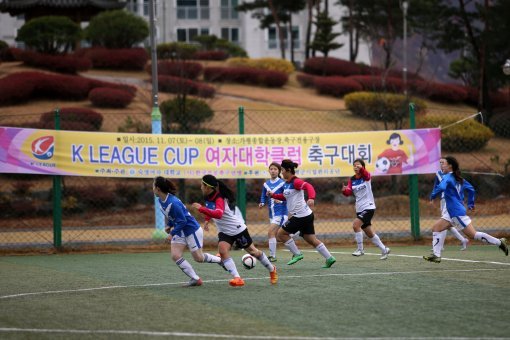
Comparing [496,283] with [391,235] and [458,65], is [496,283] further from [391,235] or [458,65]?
[458,65]

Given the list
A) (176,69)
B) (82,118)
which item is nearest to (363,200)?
(82,118)

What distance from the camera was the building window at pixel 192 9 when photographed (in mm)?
74312

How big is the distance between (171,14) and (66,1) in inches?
835

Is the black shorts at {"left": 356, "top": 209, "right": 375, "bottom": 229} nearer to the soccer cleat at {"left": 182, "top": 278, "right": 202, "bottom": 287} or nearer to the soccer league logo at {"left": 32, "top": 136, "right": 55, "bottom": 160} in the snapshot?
the soccer cleat at {"left": 182, "top": 278, "right": 202, "bottom": 287}

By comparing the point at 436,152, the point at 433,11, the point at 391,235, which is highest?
the point at 433,11

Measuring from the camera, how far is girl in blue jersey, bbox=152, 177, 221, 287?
40.3 ft

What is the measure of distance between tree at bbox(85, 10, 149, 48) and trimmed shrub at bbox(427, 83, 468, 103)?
17.0 meters

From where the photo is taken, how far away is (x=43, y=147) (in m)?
19.3

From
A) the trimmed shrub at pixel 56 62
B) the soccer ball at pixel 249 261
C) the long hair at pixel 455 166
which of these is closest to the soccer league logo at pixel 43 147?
the soccer ball at pixel 249 261

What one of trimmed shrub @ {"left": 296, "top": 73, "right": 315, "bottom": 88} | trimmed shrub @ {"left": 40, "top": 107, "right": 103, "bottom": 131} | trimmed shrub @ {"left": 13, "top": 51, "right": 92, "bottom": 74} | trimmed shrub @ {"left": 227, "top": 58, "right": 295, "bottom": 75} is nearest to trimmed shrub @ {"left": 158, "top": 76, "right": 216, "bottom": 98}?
trimmed shrub @ {"left": 13, "top": 51, "right": 92, "bottom": 74}

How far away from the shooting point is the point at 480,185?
30.3m

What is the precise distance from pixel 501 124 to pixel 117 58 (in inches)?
884

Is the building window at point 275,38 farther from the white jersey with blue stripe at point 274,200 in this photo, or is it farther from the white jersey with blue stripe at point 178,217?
the white jersey with blue stripe at point 178,217

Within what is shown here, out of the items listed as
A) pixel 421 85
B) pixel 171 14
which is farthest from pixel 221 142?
pixel 171 14
